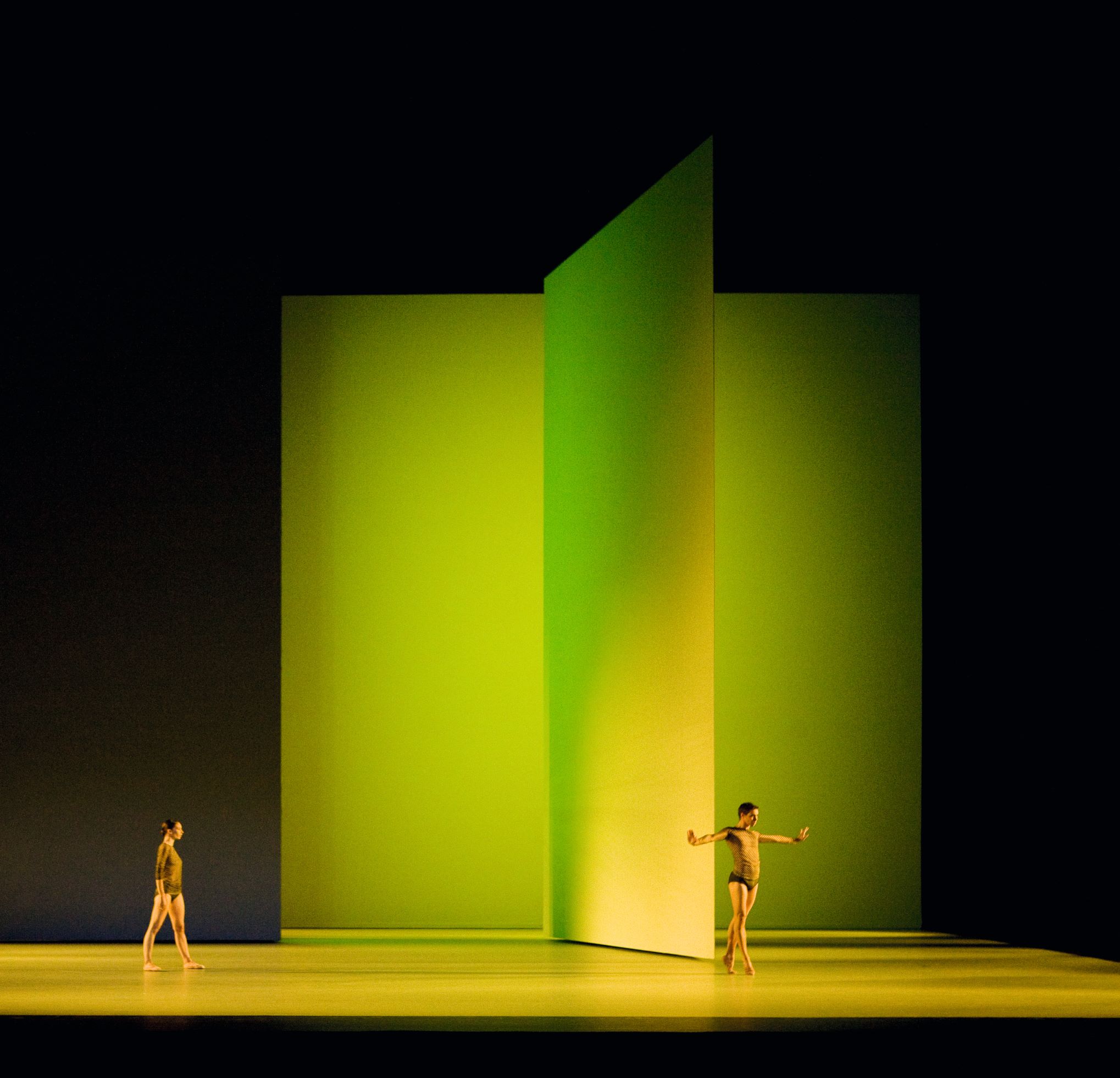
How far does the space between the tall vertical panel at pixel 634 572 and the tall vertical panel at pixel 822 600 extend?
5.98ft

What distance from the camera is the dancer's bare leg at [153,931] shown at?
33.4ft

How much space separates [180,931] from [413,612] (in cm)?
434

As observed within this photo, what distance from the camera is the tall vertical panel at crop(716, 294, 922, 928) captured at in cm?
1392

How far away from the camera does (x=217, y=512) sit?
12.6 meters

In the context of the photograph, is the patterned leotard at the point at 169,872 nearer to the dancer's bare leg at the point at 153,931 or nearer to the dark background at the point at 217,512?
the dancer's bare leg at the point at 153,931

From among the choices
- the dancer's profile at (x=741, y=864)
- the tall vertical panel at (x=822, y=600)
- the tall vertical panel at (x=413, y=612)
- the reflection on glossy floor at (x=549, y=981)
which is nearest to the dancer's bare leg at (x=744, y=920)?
the dancer's profile at (x=741, y=864)

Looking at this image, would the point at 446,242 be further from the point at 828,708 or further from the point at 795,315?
the point at 828,708

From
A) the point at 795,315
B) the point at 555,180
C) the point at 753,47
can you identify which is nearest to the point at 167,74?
the point at 555,180

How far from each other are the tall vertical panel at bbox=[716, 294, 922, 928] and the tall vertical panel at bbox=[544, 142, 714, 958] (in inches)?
71.7

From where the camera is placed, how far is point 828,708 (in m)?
14.0

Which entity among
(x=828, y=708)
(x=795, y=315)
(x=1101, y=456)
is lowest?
(x=828, y=708)

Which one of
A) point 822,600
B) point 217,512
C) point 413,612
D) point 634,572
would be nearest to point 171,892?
point 217,512

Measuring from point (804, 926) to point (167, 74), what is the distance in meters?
8.49

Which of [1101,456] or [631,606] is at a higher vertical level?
[1101,456]
